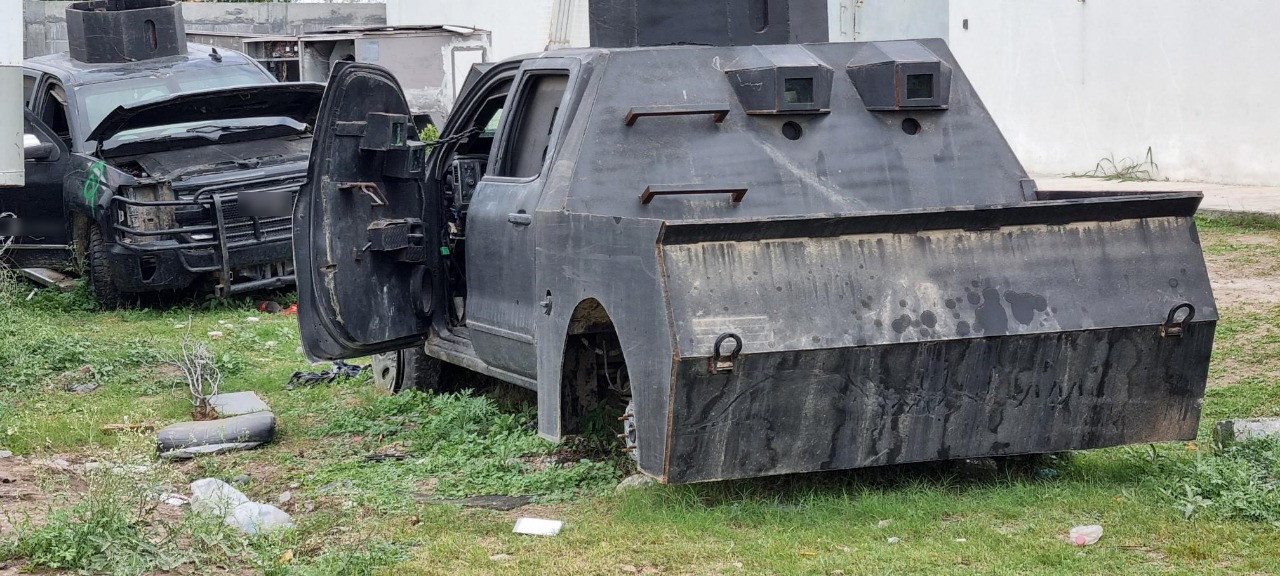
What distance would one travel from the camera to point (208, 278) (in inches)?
432

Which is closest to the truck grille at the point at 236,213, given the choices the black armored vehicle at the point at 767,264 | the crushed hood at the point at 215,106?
the crushed hood at the point at 215,106

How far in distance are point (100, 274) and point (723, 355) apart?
7.58m

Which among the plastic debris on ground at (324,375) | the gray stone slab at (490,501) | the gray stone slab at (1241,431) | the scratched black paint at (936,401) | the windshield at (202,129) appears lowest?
the plastic debris on ground at (324,375)

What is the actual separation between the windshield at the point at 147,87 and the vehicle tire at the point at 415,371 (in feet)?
16.5

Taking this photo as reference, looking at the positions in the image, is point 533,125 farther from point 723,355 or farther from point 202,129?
point 202,129

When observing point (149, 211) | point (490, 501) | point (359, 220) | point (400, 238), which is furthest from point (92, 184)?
point (490, 501)

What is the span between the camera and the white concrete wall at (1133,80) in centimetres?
1474

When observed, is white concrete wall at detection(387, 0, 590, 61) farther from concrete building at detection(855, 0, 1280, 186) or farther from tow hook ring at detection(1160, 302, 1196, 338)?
tow hook ring at detection(1160, 302, 1196, 338)

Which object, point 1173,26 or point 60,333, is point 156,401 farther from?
point 1173,26

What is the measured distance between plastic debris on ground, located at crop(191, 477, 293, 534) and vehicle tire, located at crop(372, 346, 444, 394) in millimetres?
1913

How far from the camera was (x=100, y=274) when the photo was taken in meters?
11.0

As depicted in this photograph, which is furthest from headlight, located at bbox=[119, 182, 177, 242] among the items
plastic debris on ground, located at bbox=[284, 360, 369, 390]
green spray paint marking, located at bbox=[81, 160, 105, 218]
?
plastic debris on ground, located at bbox=[284, 360, 369, 390]

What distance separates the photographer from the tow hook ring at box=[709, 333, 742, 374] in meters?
4.68

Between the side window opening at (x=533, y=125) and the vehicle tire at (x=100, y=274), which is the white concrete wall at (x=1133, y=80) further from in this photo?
the vehicle tire at (x=100, y=274)
